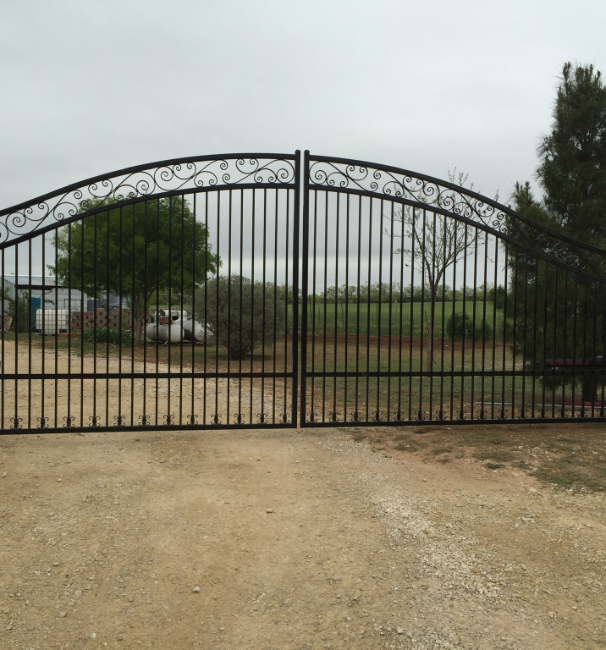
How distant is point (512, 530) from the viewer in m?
4.44

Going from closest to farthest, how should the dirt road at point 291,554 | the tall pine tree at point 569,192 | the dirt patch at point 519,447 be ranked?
the dirt road at point 291,554 → the dirt patch at point 519,447 → the tall pine tree at point 569,192

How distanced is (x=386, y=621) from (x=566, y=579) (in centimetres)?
130

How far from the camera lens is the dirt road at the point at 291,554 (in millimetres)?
3170

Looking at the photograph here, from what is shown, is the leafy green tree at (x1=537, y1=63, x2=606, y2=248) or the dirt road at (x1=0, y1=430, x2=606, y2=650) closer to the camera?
the dirt road at (x1=0, y1=430, x2=606, y2=650)

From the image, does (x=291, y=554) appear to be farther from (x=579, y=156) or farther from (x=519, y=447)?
(x=579, y=156)

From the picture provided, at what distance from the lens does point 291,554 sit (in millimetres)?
4023

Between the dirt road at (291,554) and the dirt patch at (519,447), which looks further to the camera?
the dirt patch at (519,447)

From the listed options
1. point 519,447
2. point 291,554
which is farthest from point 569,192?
point 291,554

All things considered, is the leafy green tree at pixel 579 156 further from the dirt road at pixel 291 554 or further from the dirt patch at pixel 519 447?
the dirt road at pixel 291 554

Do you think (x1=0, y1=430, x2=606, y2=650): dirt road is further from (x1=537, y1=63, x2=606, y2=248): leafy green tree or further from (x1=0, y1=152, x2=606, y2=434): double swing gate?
(x1=537, y1=63, x2=606, y2=248): leafy green tree

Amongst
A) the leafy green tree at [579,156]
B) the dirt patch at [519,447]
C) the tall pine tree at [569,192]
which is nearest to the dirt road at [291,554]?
the dirt patch at [519,447]

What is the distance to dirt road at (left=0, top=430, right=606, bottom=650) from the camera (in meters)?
3.17

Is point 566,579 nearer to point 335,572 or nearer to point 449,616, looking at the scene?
point 449,616

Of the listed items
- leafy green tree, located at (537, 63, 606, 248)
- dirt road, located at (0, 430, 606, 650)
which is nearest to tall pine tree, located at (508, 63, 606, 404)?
leafy green tree, located at (537, 63, 606, 248)
